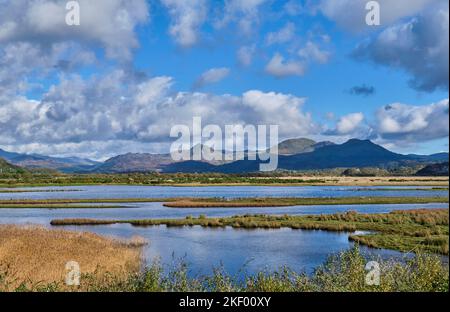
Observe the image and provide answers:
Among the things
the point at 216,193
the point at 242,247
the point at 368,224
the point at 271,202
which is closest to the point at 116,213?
the point at 271,202

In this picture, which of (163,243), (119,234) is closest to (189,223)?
(119,234)

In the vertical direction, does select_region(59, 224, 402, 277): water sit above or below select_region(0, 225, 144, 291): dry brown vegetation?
below

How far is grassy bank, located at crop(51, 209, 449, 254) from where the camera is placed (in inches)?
1779

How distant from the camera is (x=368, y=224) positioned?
5831 cm

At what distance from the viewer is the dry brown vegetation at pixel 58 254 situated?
28970 millimetres

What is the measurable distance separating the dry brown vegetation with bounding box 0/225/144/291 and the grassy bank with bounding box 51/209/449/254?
A: 17.0 metres

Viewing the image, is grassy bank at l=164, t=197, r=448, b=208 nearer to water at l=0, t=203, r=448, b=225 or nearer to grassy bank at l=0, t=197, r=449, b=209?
grassy bank at l=0, t=197, r=449, b=209

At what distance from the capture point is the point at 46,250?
119 feet

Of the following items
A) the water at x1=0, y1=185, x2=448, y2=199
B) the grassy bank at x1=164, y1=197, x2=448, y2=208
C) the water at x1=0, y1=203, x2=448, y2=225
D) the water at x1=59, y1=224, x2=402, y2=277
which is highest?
the water at x1=0, y1=185, x2=448, y2=199

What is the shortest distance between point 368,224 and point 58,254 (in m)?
37.2

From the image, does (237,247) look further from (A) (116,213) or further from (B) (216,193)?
(B) (216,193)

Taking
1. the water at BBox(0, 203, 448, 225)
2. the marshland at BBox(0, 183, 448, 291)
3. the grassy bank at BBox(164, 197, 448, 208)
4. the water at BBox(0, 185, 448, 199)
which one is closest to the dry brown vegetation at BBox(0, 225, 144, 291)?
the marshland at BBox(0, 183, 448, 291)
